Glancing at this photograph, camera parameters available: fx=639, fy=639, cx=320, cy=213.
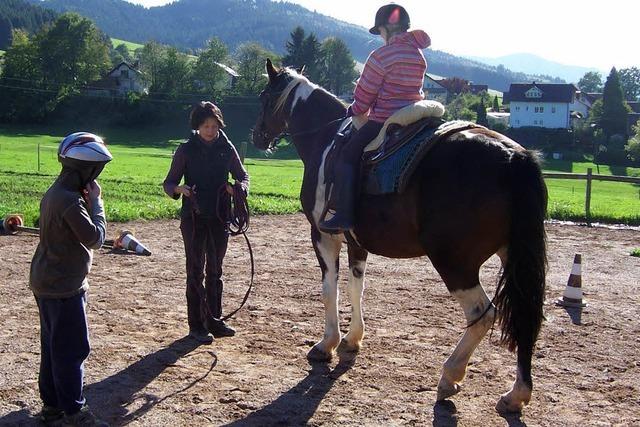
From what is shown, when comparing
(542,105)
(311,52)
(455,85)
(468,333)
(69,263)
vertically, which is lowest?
(468,333)

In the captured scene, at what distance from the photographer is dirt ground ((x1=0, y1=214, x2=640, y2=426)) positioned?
15.1 feet

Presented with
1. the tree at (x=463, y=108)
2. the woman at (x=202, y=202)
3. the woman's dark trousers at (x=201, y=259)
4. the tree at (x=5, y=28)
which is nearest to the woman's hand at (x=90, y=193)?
the woman at (x=202, y=202)

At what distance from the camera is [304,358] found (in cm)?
577

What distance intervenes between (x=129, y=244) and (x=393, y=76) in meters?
6.11

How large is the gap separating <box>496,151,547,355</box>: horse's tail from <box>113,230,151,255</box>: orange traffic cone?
6723 millimetres

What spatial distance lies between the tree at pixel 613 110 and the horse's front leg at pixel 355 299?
78.3 m

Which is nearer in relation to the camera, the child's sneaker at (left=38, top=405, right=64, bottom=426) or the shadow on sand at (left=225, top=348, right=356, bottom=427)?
the child's sneaker at (left=38, top=405, right=64, bottom=426)

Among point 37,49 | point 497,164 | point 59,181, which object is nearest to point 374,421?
point 497,164

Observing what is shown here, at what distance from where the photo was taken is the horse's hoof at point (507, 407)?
462 cm

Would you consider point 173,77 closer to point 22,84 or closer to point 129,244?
point 22,84

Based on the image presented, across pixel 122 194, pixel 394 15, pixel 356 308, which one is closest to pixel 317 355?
pixel 356 308

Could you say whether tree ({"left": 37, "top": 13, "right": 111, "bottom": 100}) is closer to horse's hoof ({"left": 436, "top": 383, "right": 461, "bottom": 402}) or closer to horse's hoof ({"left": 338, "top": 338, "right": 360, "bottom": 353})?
horse's hoof ({"left": 338, "top": 338, "right": 360, "bottom": 353})

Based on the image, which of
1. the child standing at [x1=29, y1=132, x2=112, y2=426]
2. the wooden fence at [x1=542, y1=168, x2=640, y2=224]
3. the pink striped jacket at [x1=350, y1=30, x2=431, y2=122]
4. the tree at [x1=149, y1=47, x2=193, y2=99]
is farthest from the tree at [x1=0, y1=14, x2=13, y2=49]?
the child standing at [x1=29, y1=132, x2=112, y2=426]

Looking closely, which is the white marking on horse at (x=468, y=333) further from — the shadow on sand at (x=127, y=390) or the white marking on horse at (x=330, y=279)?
the shadow on sand at (x=127, y=390)
